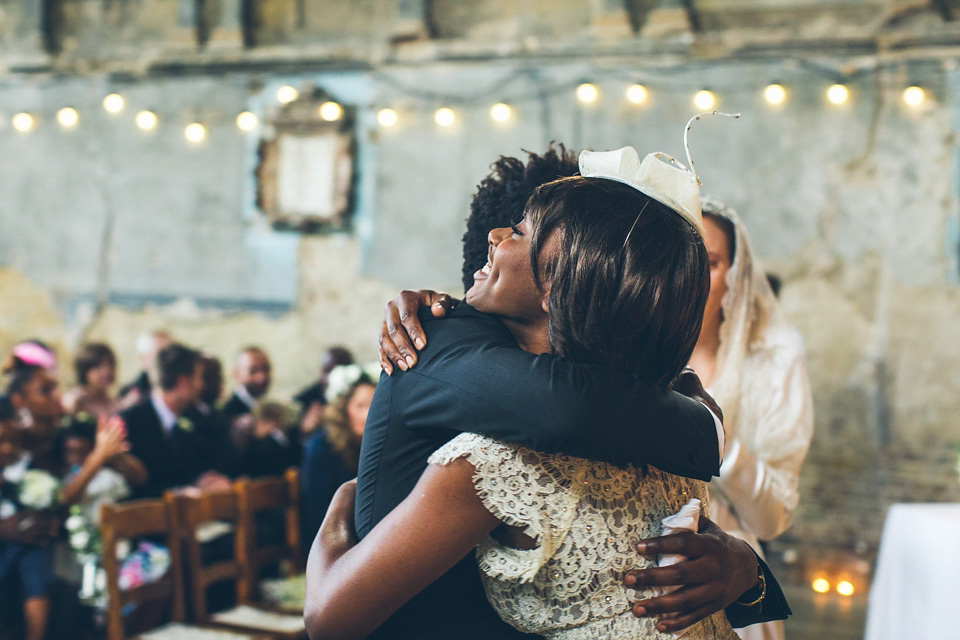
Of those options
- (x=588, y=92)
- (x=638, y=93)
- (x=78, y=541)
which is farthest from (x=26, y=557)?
(x=638, y=93)

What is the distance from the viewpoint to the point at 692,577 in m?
1.26

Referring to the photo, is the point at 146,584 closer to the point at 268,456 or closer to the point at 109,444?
the point at 109,444

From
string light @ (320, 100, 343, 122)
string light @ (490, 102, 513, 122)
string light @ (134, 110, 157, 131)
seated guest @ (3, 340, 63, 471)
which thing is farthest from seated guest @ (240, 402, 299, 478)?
string light @ (134, 110, 157, 131)

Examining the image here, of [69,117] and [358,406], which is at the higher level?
[69,117]

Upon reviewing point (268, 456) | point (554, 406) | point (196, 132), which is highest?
point (196, 132)

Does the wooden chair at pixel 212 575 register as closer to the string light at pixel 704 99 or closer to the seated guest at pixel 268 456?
the seated guest at pixel 268 456

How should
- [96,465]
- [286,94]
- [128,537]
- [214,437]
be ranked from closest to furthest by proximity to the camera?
[128,537], [96,465], [214,437], [286,94]

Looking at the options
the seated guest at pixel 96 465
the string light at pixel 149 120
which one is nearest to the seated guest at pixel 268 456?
the seated guest at pixel 96 465

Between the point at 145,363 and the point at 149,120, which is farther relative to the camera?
the point at 149,120

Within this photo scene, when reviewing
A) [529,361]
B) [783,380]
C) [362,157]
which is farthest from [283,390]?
[529,361]

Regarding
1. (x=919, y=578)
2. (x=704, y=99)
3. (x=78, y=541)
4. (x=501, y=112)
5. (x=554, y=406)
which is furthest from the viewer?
(x=501, y=112)

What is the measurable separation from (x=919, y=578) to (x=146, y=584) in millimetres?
3109

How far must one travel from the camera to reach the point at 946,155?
21.0 feet

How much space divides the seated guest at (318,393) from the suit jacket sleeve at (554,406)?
5.61 m
